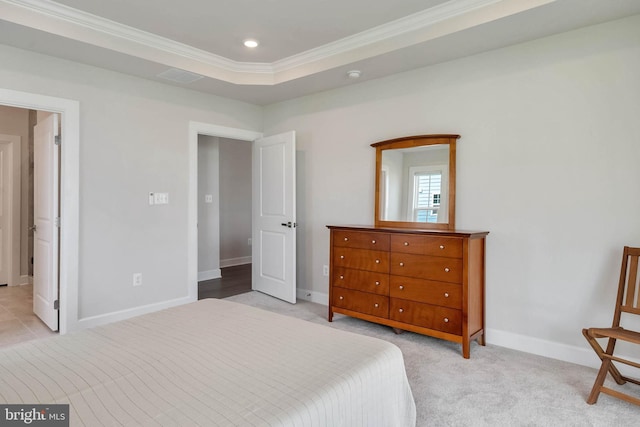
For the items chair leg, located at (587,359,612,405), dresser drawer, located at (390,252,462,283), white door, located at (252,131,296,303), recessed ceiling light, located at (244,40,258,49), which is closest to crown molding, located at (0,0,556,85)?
recessed ceiling light, located at (244,40,258,49)

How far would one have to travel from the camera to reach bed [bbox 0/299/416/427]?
1084 millimetres

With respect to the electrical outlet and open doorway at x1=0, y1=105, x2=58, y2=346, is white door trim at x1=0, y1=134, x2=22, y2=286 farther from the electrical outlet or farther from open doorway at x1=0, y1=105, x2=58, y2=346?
the electrical outlet

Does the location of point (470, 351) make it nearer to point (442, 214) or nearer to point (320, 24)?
point (442, 214)

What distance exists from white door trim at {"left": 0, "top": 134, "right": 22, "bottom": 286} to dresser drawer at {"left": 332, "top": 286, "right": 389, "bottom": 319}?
4508mm

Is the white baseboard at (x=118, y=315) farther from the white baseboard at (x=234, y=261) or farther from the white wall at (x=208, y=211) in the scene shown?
the white baseboard at (x=234, y=261)

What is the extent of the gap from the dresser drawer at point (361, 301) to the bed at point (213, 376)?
155 cm

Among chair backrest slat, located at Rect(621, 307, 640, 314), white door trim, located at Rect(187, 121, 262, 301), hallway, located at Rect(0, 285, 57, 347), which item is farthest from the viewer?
white door trim, located at Rect(187, 121, 262, 301)

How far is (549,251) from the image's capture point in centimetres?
281

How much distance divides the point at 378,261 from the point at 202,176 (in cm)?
347

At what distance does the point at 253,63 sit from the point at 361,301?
104 inches

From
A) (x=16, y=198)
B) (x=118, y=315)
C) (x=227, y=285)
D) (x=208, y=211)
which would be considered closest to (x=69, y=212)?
(x=118, y=315)

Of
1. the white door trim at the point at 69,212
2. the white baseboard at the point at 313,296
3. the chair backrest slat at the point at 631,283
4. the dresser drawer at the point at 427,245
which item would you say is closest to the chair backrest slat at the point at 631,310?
the chair backrest slat at the point at 631,283

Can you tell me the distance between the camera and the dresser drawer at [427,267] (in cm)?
282

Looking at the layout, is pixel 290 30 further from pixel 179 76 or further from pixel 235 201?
pixel 235 201
